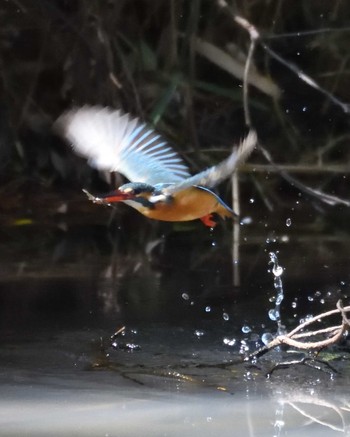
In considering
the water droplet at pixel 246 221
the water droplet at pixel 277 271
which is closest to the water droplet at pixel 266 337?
the water droplet at pixel 277 271

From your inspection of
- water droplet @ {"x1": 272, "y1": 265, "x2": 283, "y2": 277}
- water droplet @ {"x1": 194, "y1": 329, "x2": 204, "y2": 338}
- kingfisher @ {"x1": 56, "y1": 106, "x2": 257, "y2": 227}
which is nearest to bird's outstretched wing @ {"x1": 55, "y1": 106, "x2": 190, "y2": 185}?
kingfisher @ {"x1": 56, "y1": 106, "x2": 257, "y2": 227}

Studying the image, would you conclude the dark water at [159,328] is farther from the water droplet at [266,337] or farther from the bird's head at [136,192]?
the bird's head at [136,192]

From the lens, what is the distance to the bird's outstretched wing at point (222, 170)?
297 centimetres

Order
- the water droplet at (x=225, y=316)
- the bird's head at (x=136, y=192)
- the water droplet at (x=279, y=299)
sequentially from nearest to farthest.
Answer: the bird's head at (x=136, y=192) < the water droplet at (x=225, y=316) < the water droplet at (x=279, y=299)

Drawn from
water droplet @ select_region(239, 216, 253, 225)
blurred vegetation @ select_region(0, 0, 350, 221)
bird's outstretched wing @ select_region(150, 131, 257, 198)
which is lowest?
bird's outstretched wing @ select_region(150, 131, 257, 198)

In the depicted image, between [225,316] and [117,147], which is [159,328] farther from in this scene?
[117,147]

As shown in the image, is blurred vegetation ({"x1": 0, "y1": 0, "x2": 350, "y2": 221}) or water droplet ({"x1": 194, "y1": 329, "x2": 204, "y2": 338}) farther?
blurred vegetation ({"x1": 0, "y1": 0, "x2": 350, "y2": 221})

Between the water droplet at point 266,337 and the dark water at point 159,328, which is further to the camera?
the water droplet at point 266,337

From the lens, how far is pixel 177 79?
6715 millimetres

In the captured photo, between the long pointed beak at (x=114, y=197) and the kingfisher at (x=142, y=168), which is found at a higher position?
the kingfisher at (x=142, y=168)

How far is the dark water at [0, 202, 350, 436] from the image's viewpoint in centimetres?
288

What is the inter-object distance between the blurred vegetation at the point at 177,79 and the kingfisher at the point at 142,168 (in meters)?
2.55

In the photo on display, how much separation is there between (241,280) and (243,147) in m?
1.75

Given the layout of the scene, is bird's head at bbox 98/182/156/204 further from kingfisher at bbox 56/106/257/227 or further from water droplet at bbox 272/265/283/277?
water droplet at bbox 272/265/283/277
